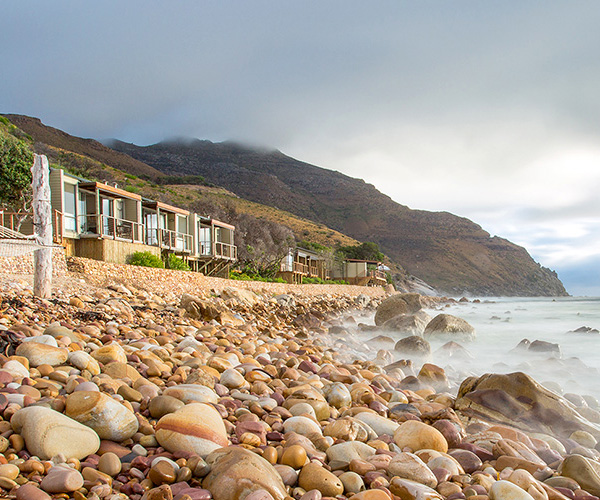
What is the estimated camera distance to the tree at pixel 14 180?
20.1 meters

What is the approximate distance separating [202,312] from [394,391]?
636cm

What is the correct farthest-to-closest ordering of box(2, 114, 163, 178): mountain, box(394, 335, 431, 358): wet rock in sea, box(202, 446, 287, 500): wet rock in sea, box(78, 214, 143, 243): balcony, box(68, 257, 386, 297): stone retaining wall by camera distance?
1. box(2, 114, 163, 178): mountain
2. box(78, 214, 143, 243): balcony
3. box(68, 257, 386, 297): stone retaining wall
4. box(394, 335, 431, 358): wet rock in sea
5. box(202, 446, 287, 500): wet rock in sea

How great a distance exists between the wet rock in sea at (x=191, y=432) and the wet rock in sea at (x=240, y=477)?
22cm

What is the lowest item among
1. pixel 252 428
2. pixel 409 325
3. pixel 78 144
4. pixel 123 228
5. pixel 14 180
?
pixel 409 325

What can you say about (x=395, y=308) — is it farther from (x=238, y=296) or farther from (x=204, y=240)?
(x=204, y=240)

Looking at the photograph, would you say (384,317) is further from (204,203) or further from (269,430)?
(204,203)

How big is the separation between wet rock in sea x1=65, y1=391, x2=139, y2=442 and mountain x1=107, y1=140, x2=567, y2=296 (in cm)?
9563

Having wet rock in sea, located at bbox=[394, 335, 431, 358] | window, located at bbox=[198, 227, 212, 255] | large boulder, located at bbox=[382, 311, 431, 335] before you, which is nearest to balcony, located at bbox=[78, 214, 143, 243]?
window, located at bbox=[198, 227, 212, 255]

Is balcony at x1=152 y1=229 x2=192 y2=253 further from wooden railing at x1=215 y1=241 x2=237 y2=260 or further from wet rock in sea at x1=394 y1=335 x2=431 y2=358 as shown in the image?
wet rock in sea at x1=394 y1=335 x2=431 y2=358

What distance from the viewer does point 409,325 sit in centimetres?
1562

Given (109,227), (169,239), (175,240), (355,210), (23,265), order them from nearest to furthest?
(23,265) < (109,227) < (169,239) < (175,240) < (355,210)

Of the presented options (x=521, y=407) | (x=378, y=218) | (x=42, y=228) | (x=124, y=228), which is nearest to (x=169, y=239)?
(x=124, y=228)

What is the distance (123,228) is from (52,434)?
21.8 meters

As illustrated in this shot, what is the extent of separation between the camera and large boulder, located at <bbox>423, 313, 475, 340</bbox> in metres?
14.0
